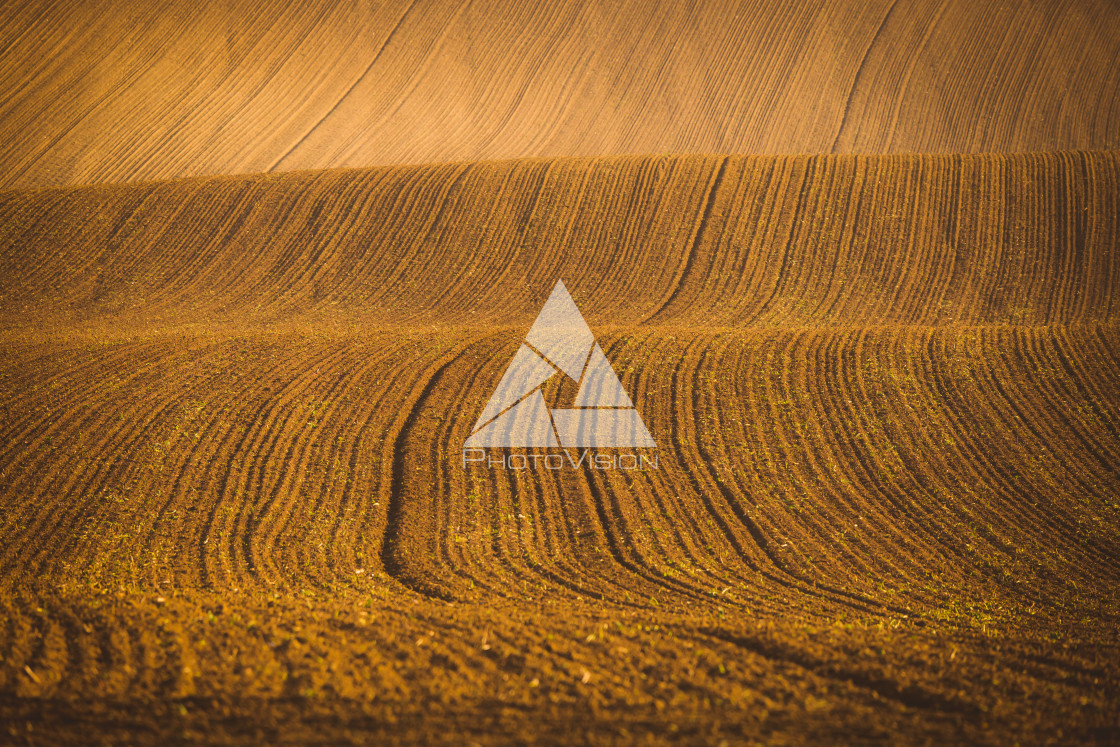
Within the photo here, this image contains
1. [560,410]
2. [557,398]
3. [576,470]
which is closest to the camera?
[576,470]

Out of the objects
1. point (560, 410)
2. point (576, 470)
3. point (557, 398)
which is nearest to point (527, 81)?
point (557, 398)

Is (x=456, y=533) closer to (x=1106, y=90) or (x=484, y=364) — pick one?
(x=484, y=364)

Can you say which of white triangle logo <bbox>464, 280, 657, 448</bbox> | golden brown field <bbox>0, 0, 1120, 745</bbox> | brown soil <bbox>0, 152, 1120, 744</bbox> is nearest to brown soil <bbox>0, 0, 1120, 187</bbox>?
golden brown field <bbox>0, 0, 1120, 745</bbox>

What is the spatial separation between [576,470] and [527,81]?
1500 inches

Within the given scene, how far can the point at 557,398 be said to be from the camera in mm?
15086

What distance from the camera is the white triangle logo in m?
13.5

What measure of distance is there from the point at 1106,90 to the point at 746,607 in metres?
46.9

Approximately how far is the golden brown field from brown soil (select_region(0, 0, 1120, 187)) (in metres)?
0.35

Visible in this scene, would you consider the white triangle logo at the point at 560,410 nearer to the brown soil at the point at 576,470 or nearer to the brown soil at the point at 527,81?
the brown soil at the point at 576,470

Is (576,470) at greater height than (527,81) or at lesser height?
lesser

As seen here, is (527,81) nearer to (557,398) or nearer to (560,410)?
(557,398)

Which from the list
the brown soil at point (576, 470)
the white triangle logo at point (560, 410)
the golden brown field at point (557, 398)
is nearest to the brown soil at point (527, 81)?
the golden brown field at point (557, 398)

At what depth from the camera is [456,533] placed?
10.7 metres

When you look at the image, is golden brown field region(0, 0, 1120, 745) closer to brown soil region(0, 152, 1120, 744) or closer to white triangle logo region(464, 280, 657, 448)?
brown soil region(0, 152, 1120, 744)
